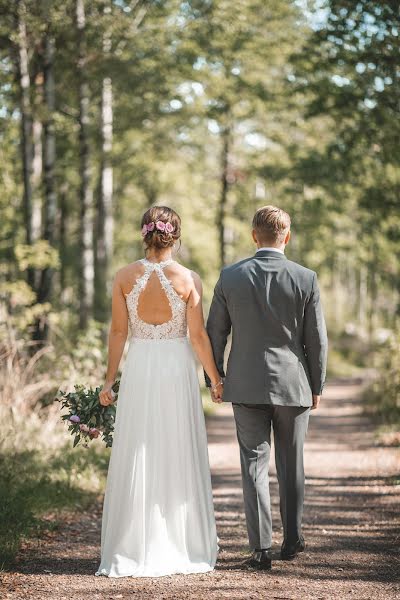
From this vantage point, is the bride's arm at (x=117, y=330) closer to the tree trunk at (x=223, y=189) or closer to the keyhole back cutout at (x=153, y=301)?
the keyhole back cutout at (x=153, y=301)

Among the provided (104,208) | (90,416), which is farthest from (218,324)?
(104,208)

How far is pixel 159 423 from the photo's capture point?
516 centimetres

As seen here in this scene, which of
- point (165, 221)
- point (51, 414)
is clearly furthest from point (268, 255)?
point (51, 414)

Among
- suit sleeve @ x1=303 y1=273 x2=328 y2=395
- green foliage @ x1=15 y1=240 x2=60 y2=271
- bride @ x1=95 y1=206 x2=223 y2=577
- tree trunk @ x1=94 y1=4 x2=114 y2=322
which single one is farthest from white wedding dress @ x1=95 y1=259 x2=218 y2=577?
tree trunk @ x1=94 y1=4 x2=114 y2=322

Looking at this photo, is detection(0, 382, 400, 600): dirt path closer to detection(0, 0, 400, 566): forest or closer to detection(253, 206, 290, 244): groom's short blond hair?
detection(0, 0, 400, 566): forest

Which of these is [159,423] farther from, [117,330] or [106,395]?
[117,330]

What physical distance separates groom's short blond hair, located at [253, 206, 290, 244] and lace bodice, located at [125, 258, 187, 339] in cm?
65

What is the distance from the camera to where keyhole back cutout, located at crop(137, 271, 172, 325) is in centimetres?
516

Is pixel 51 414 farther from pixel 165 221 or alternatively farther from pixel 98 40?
pixel 98 40

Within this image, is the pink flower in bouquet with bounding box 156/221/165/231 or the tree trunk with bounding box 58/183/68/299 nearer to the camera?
the pink flower in bouquet with bounding box 156/221/165/231

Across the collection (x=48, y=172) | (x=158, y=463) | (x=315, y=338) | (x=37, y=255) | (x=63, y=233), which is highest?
(x=63, y=233)

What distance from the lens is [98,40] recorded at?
44.4 ft

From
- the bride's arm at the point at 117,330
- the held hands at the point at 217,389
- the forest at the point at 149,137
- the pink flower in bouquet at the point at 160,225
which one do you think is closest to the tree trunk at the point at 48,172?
the forest at the point at 149,137

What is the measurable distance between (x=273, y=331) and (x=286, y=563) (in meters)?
1.56
